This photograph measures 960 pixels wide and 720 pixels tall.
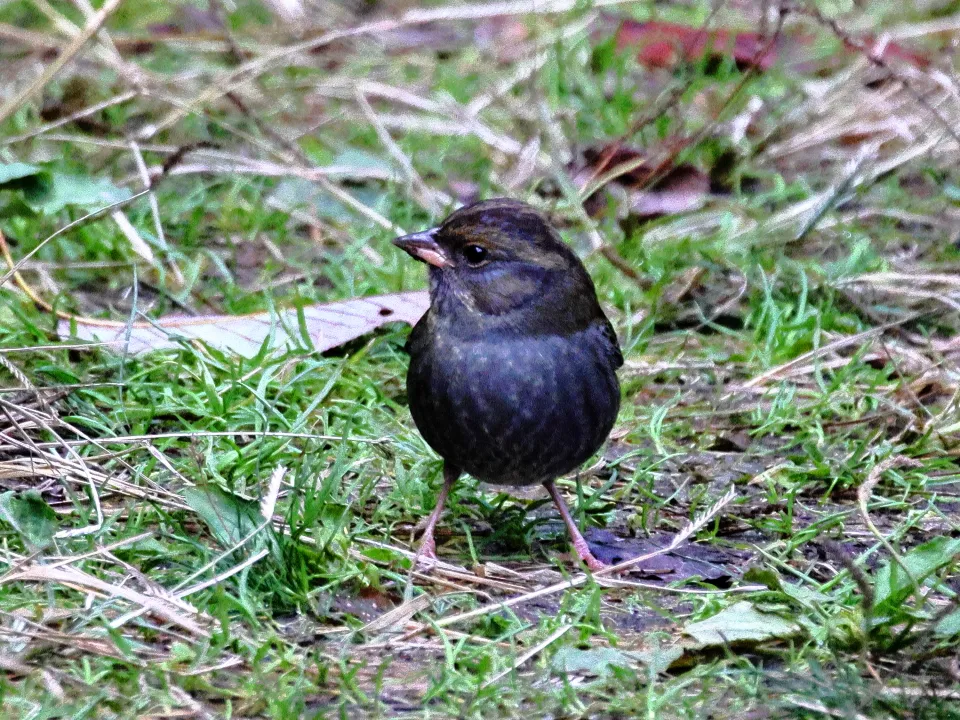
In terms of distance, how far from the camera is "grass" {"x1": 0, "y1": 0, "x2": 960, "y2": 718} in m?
3.16

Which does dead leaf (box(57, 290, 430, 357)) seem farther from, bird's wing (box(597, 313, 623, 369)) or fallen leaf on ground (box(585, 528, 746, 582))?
fallen leaf on ground (box(585, 528, 746, 582))

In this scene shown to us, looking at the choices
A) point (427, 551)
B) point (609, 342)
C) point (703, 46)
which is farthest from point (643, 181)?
point (427, 551)

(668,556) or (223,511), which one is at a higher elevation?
(223,511)

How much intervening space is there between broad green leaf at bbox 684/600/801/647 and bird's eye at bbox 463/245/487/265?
1.30 m

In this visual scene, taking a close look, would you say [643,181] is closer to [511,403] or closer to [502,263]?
[502,263]

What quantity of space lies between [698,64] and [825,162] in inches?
36.1

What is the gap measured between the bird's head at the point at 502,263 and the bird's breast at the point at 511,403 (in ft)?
0.49

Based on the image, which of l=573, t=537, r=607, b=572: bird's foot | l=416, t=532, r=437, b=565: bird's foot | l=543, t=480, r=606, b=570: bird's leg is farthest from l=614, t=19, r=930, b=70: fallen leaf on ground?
l=416, t=532, r=437, b=565: bird's foot

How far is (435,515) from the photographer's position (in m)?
4.02

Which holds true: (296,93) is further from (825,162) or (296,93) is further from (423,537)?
(423,537)

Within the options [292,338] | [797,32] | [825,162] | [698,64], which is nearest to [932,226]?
[825,162]

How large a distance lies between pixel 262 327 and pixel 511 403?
Result: 5.09 ft

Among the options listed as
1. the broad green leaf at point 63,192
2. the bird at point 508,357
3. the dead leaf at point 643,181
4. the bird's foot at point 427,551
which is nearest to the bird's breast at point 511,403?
the bird at point 508,357

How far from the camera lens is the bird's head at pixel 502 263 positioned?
4043mm
